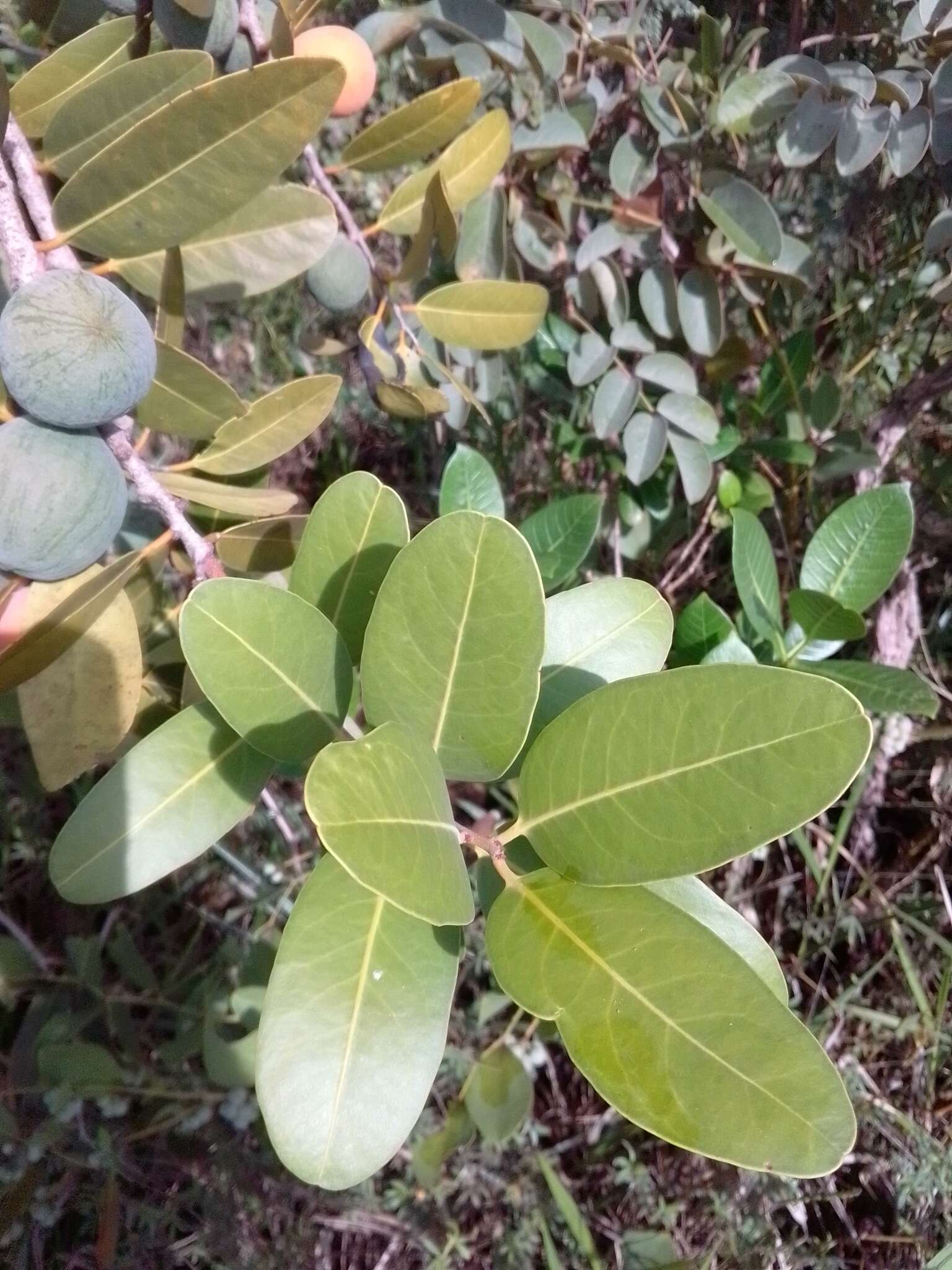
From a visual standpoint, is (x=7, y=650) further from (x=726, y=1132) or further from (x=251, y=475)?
(x=726, y=1132)

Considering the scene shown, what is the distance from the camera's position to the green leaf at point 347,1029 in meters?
0.59

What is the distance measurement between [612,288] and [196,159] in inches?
32.1

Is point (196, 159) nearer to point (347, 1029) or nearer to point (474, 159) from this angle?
point (474, 159)

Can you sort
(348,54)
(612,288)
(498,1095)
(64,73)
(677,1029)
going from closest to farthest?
(677,1029) < (64,73) < (348,54) < (612,288) < (498,1095)

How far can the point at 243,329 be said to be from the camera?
2.31 m

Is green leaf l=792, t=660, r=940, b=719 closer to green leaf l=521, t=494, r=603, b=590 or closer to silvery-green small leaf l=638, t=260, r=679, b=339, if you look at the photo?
green leaf l=521, t=494, r=603, b=590

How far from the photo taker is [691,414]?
1391 mm

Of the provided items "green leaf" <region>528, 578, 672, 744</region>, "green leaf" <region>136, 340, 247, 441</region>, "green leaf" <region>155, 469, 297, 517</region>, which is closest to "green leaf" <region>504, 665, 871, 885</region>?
"green leaf" <region>528, 578, 672, 744</region>

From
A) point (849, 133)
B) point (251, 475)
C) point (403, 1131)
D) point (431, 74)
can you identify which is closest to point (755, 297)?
point (849, 133)

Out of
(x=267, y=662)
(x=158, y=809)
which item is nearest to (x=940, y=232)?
(x=267, y=662)

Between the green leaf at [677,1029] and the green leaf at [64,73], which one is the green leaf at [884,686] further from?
the green leaf at [64,73]

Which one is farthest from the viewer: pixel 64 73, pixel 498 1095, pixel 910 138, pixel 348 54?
A: pixel 498 1095

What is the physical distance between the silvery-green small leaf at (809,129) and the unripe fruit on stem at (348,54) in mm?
534

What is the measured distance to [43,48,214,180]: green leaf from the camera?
721mm
